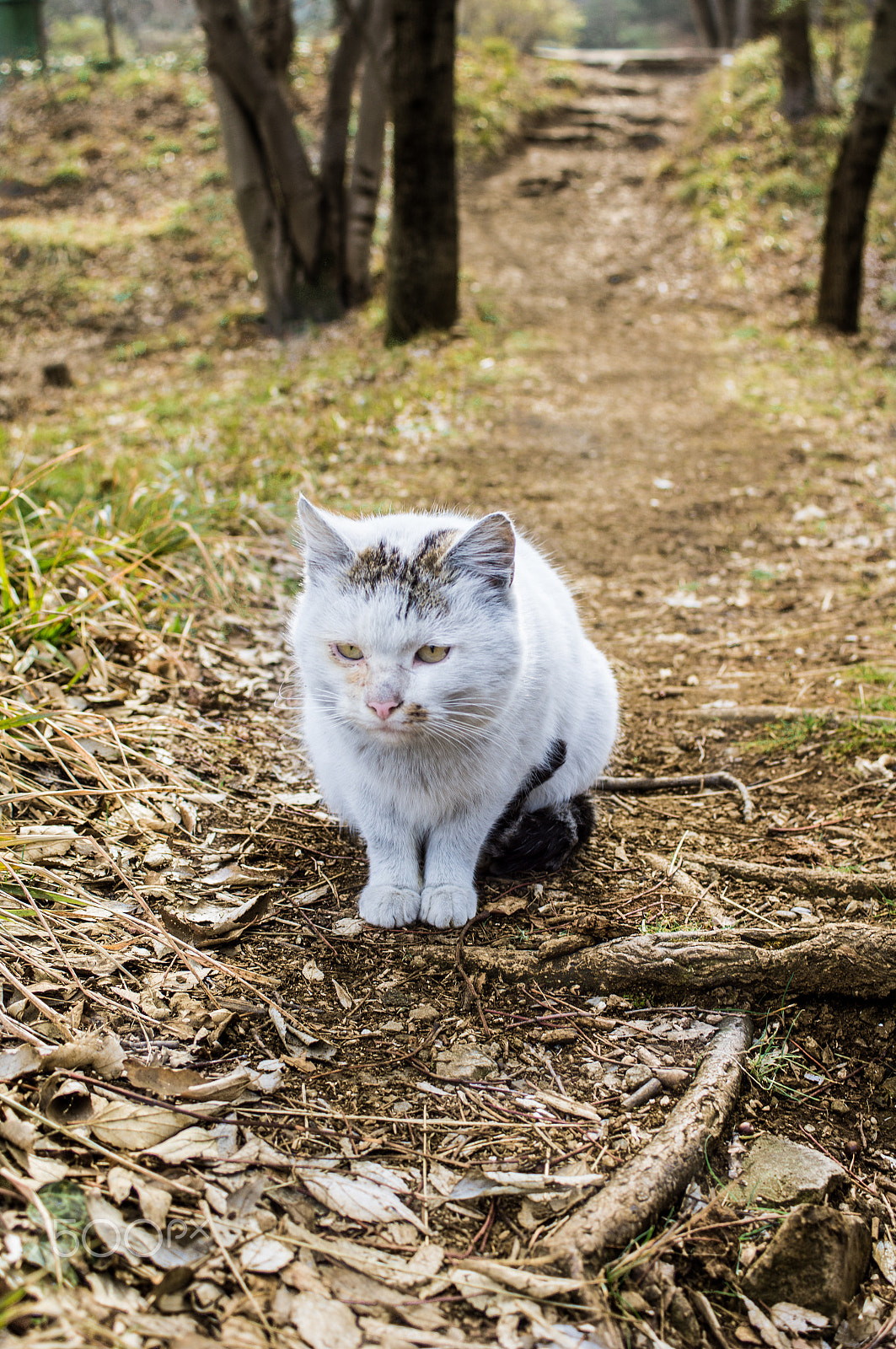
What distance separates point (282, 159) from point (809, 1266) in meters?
11.2

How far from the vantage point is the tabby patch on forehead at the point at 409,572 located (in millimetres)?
2576

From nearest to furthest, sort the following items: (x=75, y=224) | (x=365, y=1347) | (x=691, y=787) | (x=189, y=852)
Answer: (x=365, y=1347) → (x=189, y=852) → (x=691, y=787) → (x=75, y=224)

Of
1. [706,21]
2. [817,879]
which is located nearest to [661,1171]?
[817,879]

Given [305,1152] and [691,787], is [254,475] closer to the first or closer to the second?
[691,787]

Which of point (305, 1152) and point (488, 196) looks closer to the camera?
point (305, 1152)

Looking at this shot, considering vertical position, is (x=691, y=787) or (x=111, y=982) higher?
(x=111, y=982)

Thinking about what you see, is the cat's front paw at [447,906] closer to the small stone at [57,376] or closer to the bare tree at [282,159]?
the bare tree at [282,159]

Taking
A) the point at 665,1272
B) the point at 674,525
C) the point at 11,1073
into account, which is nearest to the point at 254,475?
the point at 674,525

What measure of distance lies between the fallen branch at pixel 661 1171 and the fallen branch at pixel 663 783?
1.41 meters

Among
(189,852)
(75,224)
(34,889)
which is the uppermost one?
(75,224)

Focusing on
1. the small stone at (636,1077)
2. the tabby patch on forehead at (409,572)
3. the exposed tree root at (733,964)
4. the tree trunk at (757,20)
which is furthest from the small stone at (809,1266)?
the tree trunk at (757,20)

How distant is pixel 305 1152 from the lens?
192 cm

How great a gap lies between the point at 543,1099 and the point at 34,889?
55.8 inches

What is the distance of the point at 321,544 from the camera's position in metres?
2.74
